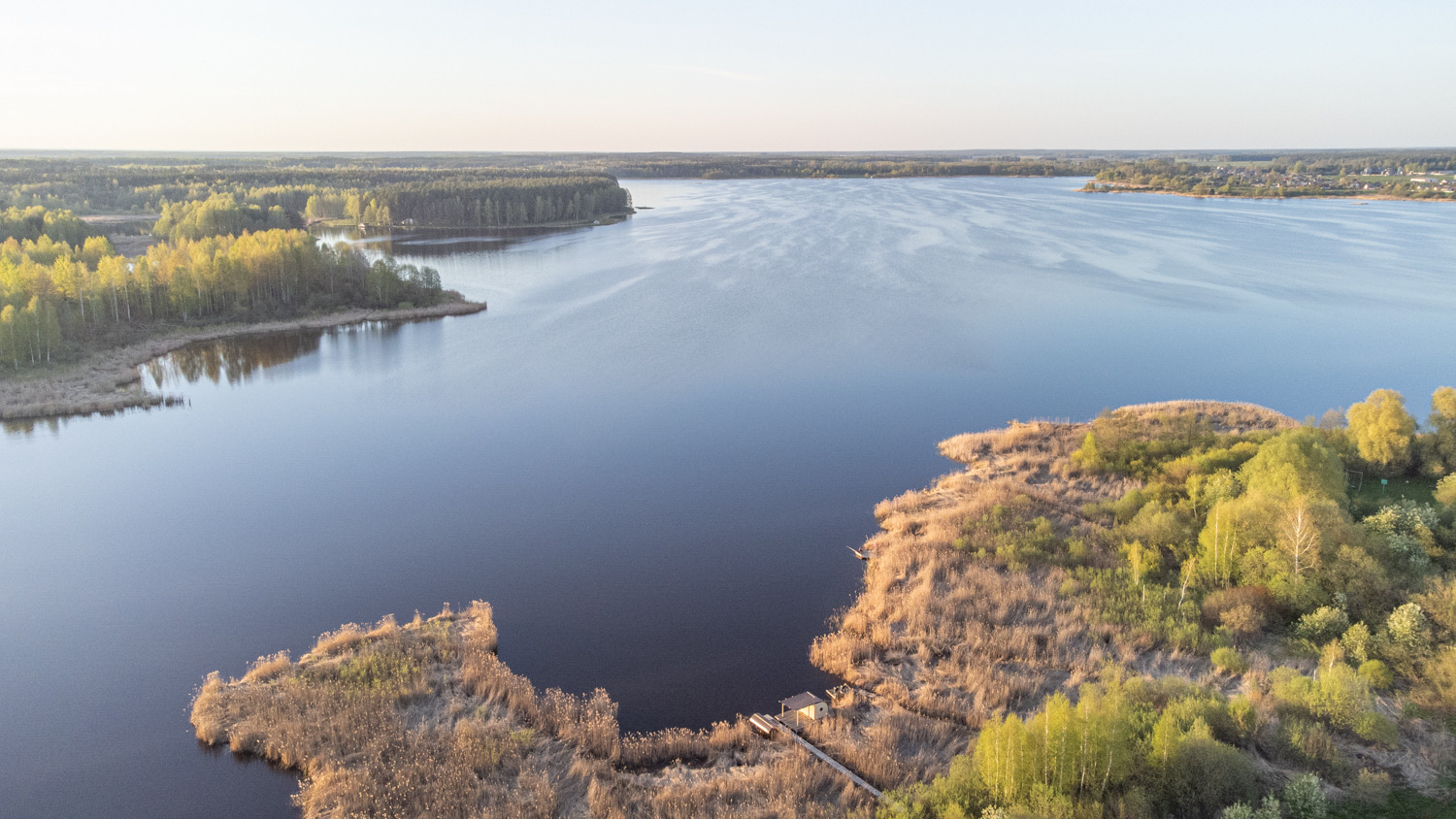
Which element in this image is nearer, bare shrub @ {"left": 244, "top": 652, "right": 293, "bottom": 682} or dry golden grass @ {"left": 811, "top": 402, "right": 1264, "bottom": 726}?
dry golden grass @ {"left": 811, "top": 402, "right": 1264, "bottom": 726}

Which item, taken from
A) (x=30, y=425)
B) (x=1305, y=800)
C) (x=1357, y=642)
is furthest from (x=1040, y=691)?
(x=30, y=425)

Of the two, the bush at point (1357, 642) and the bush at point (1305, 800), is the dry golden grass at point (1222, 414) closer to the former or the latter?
the bush at point (1357, 642)

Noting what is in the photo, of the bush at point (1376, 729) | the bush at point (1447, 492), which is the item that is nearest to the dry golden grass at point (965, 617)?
the bush at point (1376, 729)

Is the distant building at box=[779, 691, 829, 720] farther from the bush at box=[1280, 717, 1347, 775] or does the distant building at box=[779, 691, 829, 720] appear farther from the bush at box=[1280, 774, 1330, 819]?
the bush at box=[1280, 717, 1347, 775]

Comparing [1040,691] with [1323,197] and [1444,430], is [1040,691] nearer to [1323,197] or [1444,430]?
[1444,430]

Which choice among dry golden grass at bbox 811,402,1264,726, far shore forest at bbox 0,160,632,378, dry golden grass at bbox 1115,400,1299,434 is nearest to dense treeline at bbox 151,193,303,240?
far shore forest at bbox 0,160,632,378

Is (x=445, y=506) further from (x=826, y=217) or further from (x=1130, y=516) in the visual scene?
(x=826, y=217)
